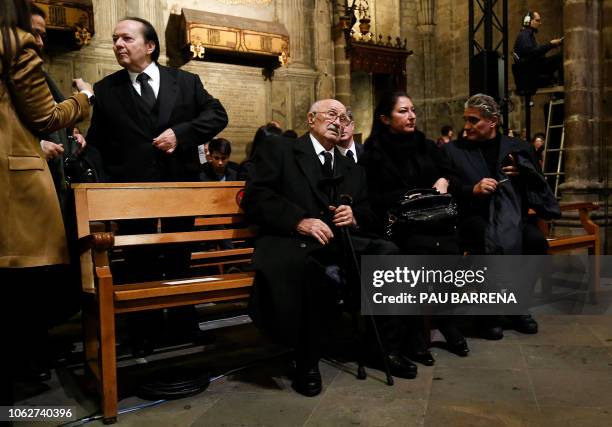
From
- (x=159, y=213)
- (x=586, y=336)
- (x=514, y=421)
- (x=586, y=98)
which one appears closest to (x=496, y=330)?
(x=586, y=336)

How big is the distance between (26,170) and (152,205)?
820 mm

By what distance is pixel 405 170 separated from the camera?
12.3 feet

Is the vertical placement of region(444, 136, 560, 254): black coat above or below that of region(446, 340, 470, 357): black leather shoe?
above

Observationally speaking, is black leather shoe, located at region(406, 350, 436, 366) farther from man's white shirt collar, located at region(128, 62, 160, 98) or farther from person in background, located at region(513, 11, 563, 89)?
person in background, located at region(513, 11, 563, 89)

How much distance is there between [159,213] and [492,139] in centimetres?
254

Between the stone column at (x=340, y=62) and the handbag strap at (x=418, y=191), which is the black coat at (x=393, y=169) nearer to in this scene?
the handbag strap at (x=418, y=191)

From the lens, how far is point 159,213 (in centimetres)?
306

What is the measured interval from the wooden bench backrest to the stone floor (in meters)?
0.77

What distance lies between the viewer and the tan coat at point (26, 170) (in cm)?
224

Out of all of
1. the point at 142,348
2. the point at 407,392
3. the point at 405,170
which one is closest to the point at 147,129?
the point at 142,348

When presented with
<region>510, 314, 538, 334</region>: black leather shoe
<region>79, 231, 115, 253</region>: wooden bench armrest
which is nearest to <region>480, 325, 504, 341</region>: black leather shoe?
<region>510, 314, 538, 334</region>: black leather shoe

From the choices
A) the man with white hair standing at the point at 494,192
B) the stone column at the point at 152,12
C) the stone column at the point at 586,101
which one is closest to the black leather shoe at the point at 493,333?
the man with white hair standing at the point at 494,192

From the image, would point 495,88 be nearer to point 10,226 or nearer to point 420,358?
point 420,358

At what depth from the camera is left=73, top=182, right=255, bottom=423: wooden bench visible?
2.60 meters
